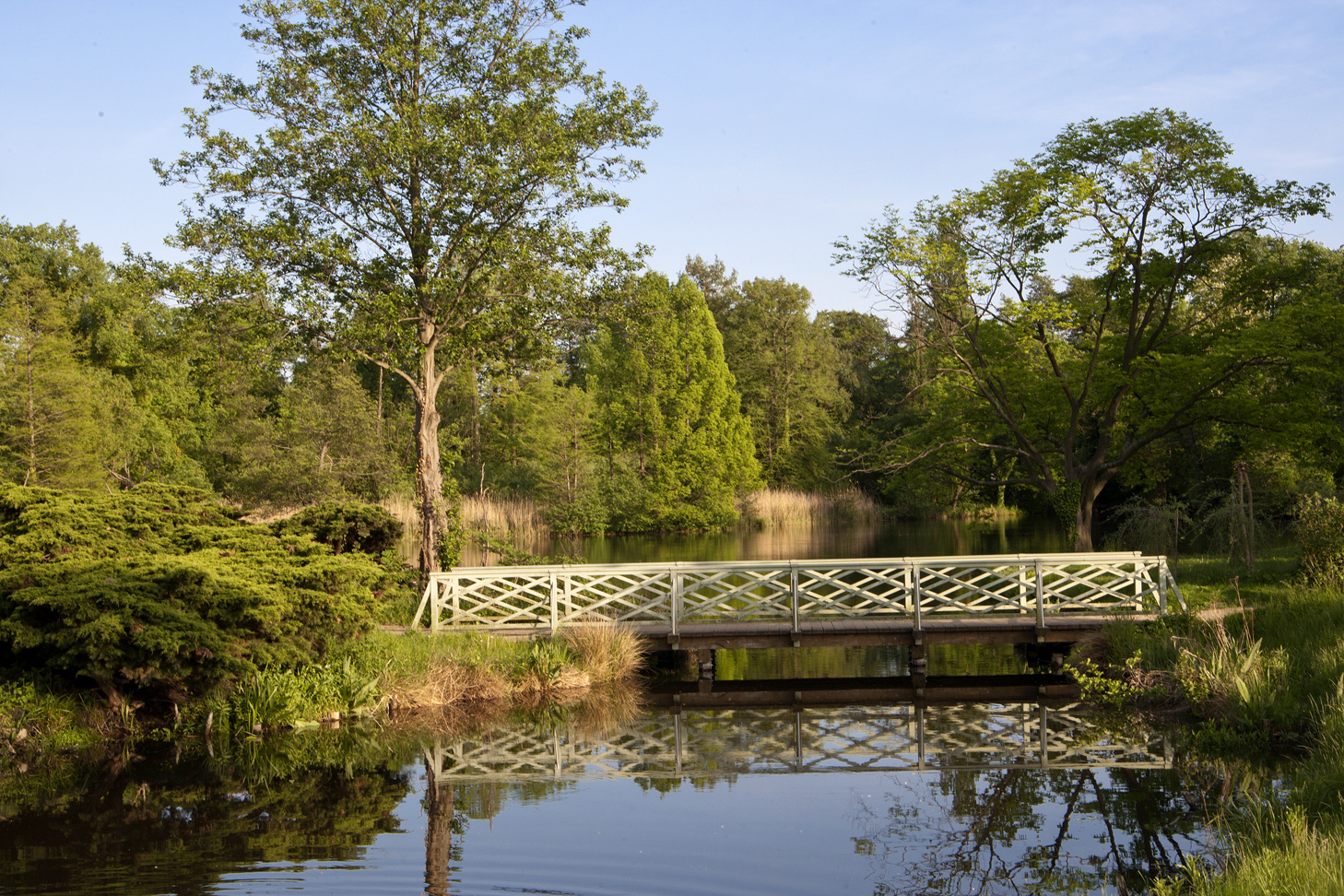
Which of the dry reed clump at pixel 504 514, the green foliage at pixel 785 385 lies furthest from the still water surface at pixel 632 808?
the green foliage at pixel 785 385

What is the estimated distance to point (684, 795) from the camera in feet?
29.1

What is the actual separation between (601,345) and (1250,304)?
94.6 feet

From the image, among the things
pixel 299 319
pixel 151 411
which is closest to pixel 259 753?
pixel 299 319

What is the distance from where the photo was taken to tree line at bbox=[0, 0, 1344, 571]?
1586 centimetres

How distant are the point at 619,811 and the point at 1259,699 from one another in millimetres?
6132

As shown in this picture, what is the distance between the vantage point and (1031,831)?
7.75 meters

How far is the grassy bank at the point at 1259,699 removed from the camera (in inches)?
217

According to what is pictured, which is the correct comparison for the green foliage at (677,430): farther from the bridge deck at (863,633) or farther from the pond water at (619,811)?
the pond water at (619,811)

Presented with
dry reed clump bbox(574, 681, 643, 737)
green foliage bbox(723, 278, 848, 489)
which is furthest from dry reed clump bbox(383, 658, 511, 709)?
green foliage bbox(723, 278, 848, 489)

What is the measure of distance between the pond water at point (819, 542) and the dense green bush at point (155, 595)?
492 inches

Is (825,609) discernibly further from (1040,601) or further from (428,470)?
(428,470)

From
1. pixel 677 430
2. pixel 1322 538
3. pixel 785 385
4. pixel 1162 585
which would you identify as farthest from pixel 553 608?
pixel 785 385

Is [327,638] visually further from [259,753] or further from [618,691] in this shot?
[618,691]

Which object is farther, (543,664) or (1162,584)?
(1162,584)
